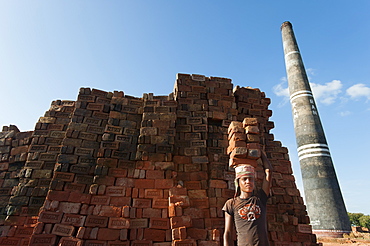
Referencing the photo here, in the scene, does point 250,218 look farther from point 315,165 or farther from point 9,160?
point 315,165

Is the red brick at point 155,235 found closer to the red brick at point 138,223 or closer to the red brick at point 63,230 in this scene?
the red brick at point 138,223

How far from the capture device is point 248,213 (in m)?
3.42

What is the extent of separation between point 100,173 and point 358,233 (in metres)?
15.4

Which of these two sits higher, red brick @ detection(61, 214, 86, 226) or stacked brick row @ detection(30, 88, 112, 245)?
stacked brick row @ detection(30, 88, 112, 245)

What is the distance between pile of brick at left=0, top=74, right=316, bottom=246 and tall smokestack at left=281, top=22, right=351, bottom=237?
8983 millimetres

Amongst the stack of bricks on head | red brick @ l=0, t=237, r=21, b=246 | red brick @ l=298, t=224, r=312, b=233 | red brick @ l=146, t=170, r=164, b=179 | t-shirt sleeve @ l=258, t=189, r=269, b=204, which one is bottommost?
red brick @ l=0, t=237, r=21, b=246

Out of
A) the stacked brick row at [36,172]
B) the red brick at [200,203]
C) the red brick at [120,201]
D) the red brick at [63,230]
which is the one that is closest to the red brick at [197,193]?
the red brick at [200,203]

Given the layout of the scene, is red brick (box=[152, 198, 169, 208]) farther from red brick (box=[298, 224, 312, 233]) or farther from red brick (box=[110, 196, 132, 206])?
red brick (box=[298, 224, 312, 233])

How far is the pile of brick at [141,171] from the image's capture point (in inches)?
199

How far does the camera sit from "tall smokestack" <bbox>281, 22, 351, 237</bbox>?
1323cm

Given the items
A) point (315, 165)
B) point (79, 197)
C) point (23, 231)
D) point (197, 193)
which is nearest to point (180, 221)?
point (197, 193)

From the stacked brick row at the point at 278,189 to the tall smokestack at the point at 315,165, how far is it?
29.2 ft

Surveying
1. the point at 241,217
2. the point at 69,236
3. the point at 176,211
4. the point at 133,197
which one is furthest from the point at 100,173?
the point at 241,217

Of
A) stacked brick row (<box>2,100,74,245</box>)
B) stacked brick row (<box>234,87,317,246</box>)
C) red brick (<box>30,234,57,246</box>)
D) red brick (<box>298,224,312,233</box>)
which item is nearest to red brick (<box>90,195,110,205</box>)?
red brick (<box>30,234,57,246</box>)
